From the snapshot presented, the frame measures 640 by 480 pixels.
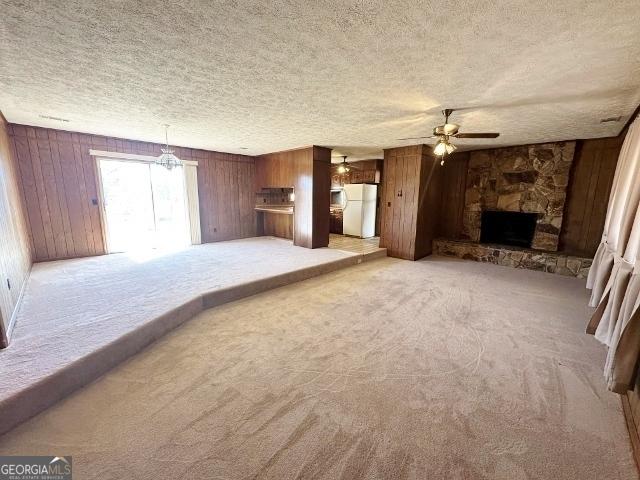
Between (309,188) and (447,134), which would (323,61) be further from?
(309,188)

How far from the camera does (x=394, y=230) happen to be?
18.9 ft

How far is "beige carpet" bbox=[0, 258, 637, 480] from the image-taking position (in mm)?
1333

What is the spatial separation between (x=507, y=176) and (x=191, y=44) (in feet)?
20.1

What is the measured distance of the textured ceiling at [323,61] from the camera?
1.43 m

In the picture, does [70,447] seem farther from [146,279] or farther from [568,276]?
[568,276]

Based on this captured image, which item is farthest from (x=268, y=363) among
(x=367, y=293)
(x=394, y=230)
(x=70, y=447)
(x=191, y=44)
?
(x=394, y=230)

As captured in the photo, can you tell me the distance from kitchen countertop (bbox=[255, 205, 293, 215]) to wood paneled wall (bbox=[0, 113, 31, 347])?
14.4ft

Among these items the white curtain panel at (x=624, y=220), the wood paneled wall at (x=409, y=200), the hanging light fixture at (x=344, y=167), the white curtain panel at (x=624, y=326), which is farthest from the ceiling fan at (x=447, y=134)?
the hanging light fixture at (x=344, y=167)

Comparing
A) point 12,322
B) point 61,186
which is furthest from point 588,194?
point 61,186

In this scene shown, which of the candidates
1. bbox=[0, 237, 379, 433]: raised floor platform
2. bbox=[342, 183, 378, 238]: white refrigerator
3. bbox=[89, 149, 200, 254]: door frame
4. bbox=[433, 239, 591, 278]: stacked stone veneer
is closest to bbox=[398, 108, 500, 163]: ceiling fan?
bbox=[0, 237, 379, 433]: raised floor platform

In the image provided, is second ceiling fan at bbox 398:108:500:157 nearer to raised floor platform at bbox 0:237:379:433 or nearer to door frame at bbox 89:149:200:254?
raised floor platform at bbox 0:237:379:433

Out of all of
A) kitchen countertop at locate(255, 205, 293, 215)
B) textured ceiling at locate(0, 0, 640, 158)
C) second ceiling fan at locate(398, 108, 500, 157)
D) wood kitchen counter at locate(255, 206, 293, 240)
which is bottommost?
wood kitchen counter at locate(255, 206, 293, 240)

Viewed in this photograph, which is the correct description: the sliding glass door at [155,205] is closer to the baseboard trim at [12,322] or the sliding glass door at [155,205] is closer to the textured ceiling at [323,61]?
the textured ceiling at [323,61]

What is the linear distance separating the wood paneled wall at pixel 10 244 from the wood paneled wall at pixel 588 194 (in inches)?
316
